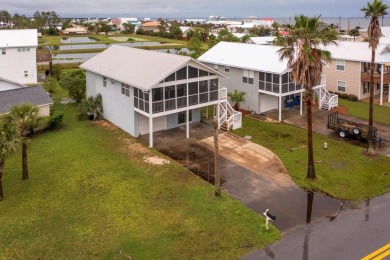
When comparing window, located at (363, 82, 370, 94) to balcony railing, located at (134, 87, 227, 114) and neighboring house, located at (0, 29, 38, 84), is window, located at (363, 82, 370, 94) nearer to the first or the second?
balcony railing, located at (134, 87, 227, 114)

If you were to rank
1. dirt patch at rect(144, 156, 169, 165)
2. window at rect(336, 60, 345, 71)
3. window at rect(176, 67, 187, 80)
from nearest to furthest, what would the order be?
dirt patch at rect(144, 156, 169, 165)
window at rect(176, 67, 187, 80)
window at rect(336, 60, 345, 71)

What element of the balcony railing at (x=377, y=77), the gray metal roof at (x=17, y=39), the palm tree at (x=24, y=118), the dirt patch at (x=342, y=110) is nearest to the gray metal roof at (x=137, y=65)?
the palm tree at (x=24, y=118)

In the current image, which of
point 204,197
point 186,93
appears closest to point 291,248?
point 204,197

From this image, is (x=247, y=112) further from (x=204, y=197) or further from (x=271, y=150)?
(x=204, y=197)

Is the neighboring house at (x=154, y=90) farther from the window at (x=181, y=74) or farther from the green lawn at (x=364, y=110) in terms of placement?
the green lawn at (x=364, y=110)

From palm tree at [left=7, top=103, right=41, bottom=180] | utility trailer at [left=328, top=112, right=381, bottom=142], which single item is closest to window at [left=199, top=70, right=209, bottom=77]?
utility trailer at [left=328, top=112, right=381, bottom=142]

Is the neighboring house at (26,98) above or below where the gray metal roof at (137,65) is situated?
below

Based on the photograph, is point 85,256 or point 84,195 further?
point 84,195
